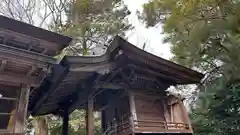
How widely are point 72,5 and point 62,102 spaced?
655 cm

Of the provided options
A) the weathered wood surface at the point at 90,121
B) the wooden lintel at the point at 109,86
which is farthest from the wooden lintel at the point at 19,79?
the wooden lintel at the point at 109,86

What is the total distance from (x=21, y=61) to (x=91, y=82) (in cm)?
209

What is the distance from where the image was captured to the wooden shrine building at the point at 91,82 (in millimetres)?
5047

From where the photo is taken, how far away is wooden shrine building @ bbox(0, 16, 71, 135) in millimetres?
4805

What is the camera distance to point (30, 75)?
552 centimetres

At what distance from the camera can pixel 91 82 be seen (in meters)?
6.39

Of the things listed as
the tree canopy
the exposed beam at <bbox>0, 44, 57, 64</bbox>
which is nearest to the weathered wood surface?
the exposed beam at <bbox>0, 44, 57, 64</bbox>

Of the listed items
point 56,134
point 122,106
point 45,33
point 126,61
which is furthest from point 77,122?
point 45,33

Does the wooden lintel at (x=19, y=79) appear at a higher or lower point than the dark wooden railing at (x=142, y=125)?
higher

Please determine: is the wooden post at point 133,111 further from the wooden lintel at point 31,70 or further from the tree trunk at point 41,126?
the tree trunk at point 41,126

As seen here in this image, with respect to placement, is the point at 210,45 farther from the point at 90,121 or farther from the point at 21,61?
the point at 21,61

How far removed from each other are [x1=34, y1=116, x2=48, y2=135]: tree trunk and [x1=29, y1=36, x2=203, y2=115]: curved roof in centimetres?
414

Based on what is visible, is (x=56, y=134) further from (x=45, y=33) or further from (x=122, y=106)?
(x=45, y=33)

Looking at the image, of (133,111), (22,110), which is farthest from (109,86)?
(22,110)
